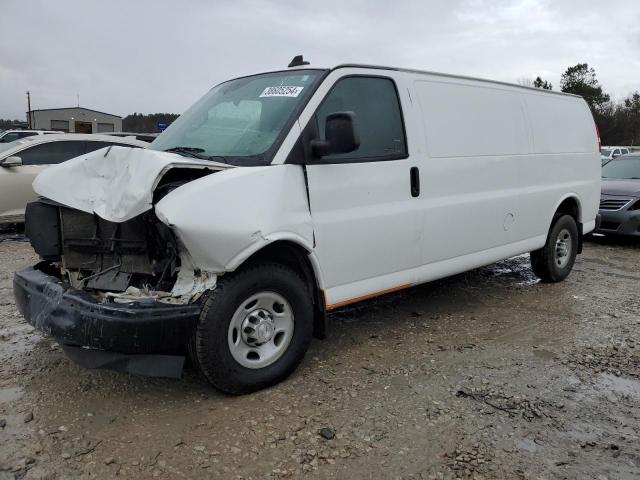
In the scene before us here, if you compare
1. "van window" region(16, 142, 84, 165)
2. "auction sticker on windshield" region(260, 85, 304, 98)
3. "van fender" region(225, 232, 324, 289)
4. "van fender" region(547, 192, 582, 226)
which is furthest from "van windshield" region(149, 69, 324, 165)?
"van window" region(16, 142, 84, 165)

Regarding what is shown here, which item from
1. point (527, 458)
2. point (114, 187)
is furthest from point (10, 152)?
point (527, 458)

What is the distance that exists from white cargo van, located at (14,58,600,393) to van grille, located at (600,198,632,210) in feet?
17.6

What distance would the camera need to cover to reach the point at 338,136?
3.45m

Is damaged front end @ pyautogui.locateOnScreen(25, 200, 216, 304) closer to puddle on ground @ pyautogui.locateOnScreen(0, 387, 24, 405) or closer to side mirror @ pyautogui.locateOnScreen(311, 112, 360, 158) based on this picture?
puddle on ground @ pyautogui.locateOnScreen(0, 387, 24, 405)

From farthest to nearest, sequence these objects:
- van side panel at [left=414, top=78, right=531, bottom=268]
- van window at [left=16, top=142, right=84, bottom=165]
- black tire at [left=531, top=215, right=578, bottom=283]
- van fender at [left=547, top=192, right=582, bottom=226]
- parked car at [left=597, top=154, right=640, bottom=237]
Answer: van window at [left=16, top=142, right=84, bottom=165], parked car at [left=597, top=154, right=640, bottom=237], black tire at [left=531, top=215, right=578, bottom=283], van fender at [left=547, top=192, right=582, bottom=226], van side panel at [left=414, top=78, right=531, bottom=268]

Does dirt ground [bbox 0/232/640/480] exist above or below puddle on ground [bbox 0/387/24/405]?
below

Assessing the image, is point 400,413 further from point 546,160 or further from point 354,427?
point 546,160

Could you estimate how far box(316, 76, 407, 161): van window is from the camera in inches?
151

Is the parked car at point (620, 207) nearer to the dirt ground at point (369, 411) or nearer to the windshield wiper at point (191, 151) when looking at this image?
the dirt ground at point (369, 411)

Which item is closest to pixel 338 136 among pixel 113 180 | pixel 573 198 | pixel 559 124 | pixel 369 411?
pixel 113 180

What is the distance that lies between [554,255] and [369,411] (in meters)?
3.89

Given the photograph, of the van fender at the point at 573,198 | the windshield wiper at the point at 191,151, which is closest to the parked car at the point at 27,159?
the windshield wiper at the point at 191,151

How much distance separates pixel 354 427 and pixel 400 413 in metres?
0.33

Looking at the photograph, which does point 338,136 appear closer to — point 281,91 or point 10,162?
point 281,91
